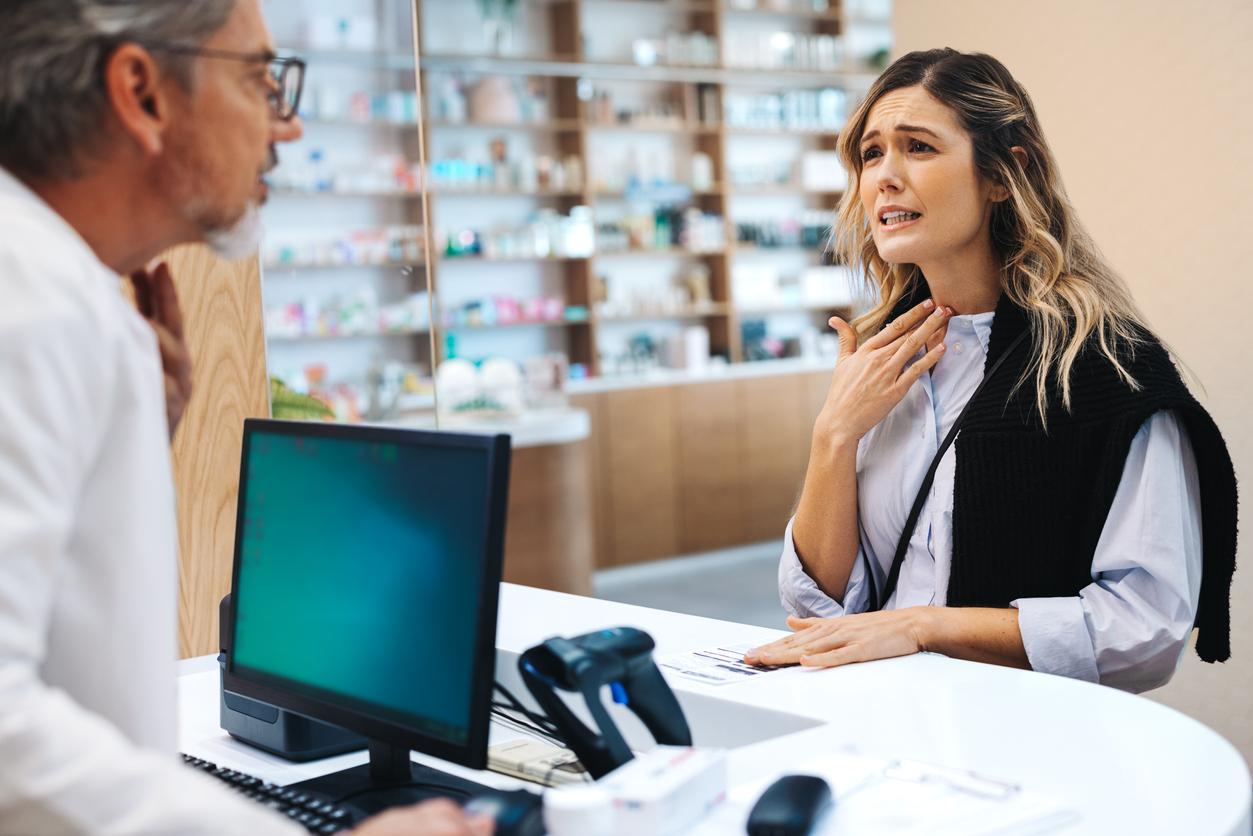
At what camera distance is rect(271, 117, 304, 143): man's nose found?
1150 mm

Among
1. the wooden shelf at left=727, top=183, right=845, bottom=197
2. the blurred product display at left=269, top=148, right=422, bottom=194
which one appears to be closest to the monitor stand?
the blurred product display at left=269, top=148, right=422, bottom=194

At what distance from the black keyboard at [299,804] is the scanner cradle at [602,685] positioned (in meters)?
0.23

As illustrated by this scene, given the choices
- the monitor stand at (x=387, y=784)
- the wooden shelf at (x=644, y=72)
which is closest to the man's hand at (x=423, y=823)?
the monitor stand at (x=387, y=784)

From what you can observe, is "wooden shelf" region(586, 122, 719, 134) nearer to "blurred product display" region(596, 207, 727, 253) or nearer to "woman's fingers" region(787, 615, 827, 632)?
"blurred product display" region(596, 207, 727, 253)

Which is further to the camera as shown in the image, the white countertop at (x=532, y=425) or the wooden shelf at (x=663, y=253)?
the wooden shelf at (x=663, y=253)

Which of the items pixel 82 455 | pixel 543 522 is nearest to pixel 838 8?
pixel 543 522

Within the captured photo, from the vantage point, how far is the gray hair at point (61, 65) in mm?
949

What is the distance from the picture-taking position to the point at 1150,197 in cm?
288

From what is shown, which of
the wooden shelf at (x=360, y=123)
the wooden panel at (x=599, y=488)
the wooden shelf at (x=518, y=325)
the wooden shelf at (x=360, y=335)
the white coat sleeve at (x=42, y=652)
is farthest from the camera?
the wooden shelf at (x=518, y=325)

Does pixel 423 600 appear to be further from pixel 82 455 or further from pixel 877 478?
pixel 877 478

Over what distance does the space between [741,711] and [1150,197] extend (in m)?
1.94

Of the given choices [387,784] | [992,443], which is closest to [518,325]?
[992,443]

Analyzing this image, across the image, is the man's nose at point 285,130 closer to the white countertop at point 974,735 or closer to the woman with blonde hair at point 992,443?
the white countertop at point 974,735

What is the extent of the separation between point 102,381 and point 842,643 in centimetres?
110
